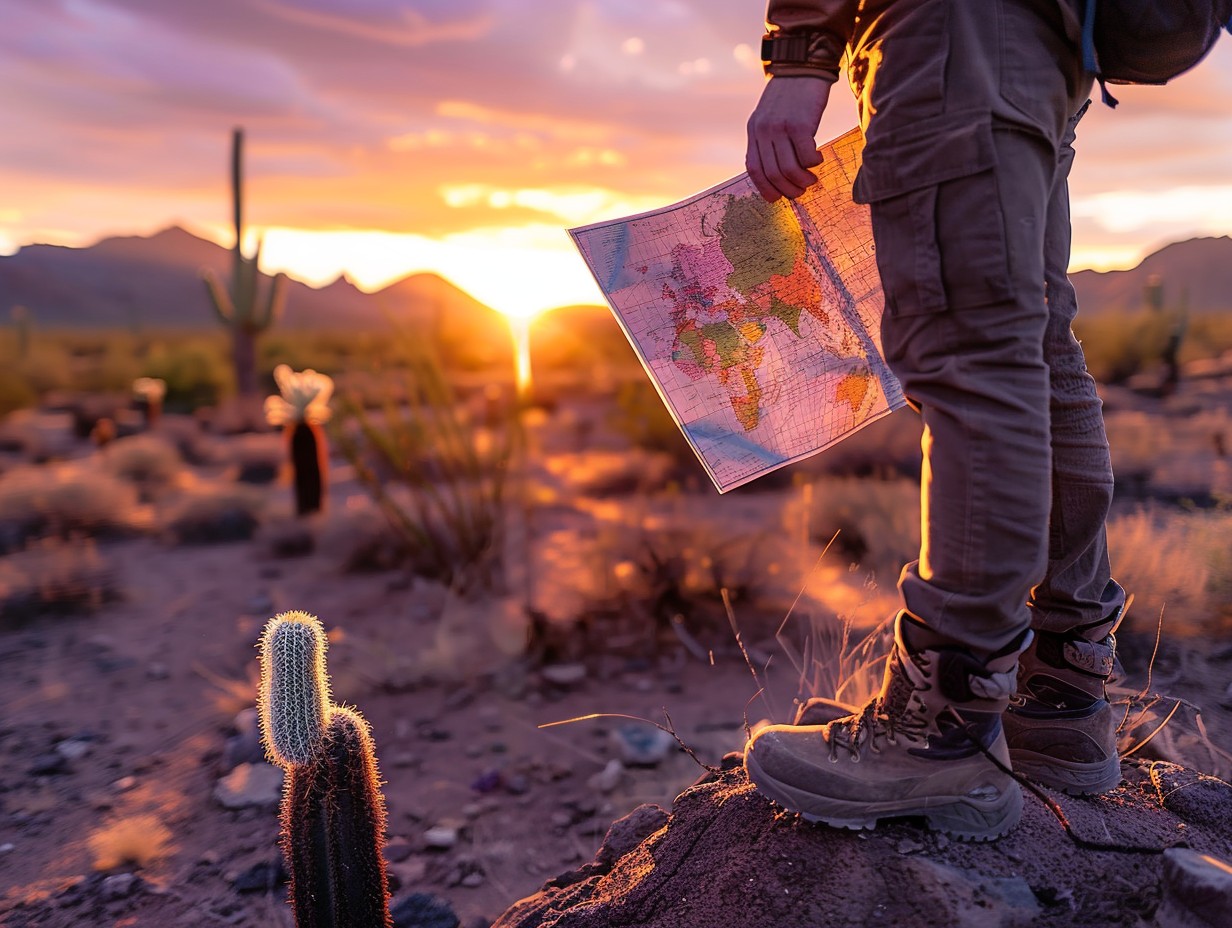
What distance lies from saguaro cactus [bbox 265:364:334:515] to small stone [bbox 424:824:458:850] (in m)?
5.24

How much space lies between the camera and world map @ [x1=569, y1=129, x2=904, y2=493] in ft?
6.38

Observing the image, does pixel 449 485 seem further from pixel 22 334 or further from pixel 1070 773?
pixel 22 334

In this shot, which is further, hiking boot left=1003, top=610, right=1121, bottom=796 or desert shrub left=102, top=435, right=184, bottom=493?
desert shrub left=102, top=435, right=184, bottom=493

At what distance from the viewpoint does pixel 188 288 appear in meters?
90.1

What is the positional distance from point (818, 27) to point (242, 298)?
46.0ft

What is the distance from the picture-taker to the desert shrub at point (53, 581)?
5473 mm

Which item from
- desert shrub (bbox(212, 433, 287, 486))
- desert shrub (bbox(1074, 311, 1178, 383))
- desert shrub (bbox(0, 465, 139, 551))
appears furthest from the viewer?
desert shrub (bbox(1074, 311, 1178, 383))

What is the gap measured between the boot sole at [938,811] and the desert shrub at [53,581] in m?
5.21

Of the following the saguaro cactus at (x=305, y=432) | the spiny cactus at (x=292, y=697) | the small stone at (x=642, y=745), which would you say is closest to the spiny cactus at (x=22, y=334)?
the saguaro cactus at (x=305, y=432)

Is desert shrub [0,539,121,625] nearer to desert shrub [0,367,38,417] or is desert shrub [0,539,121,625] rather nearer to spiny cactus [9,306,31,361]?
desert shrub [0,367,38,417]

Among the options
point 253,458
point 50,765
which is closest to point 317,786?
point 50,765

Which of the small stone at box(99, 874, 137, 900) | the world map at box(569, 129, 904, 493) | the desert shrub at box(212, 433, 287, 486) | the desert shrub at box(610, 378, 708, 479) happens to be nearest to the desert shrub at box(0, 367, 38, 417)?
the desert shrub at box(212, 433, 287, 486)

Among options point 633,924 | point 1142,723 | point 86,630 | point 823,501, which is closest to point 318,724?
point 633,924

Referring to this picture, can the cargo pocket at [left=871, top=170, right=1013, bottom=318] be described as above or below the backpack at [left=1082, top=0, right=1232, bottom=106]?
below
